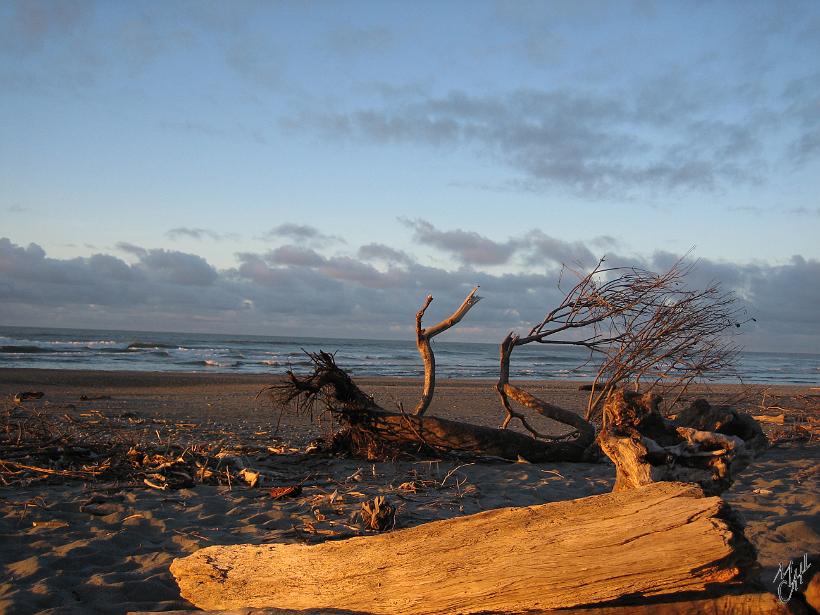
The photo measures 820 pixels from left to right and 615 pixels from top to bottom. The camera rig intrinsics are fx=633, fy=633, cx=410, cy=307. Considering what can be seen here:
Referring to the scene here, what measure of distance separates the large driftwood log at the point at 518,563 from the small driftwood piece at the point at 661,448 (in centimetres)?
60

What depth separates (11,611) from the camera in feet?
11.1

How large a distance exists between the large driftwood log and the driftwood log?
12.6 ft

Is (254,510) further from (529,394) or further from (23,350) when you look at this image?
(23,350)

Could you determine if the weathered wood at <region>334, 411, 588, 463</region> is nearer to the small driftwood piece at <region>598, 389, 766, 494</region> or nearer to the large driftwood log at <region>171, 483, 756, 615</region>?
the small driftwood piece at <region>598, 389, 766, 494</region>

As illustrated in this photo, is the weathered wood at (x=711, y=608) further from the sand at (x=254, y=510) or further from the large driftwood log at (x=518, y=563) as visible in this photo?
the sand at (x=254, y=510)

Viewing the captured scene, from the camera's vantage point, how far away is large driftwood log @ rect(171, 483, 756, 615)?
2.60 meters

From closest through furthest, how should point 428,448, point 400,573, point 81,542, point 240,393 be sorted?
point 400,573 < point 81,542 < point 428,448 < point 240,393

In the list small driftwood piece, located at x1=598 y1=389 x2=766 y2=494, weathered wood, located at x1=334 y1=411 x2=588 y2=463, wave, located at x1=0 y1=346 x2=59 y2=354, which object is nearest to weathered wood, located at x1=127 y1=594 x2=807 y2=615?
small driftwood piece, located at x1=598 y1=389 x2=766 y2=494

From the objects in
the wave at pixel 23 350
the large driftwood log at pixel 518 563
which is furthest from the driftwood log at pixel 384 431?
the wave at pixel 23 350

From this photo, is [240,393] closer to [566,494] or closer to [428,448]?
[428,448]

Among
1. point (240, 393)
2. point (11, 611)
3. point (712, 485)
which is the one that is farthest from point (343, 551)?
point (240, 393)

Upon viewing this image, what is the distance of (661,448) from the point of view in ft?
12.1

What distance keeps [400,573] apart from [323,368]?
4448 mm

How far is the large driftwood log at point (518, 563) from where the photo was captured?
8.54 ft
